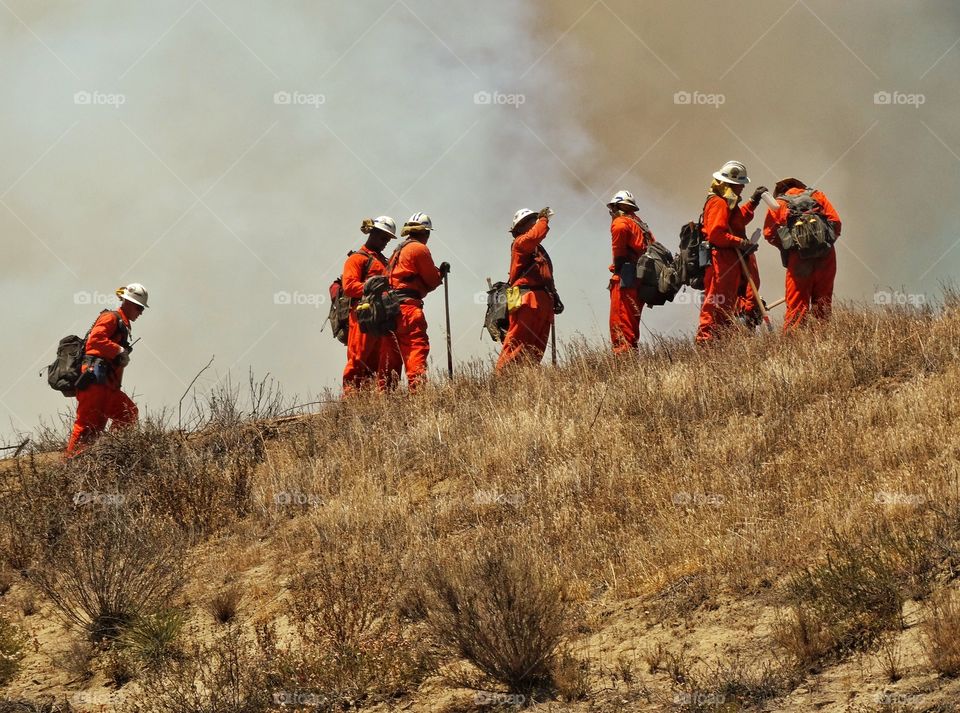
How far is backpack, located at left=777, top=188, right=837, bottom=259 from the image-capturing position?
38.9 ft

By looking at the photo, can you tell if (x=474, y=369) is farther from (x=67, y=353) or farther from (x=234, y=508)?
(x=67, y=353)

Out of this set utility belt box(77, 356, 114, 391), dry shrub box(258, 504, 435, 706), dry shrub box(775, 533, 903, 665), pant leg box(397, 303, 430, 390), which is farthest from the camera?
pant leg box(397, 303, 430, 390)

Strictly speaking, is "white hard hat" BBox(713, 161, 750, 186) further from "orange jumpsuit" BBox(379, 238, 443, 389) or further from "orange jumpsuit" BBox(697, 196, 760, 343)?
"orange jumpsuit" BBox(379, 238, 443, 389)

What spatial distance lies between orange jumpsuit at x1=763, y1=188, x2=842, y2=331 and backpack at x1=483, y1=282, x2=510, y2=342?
297 cm

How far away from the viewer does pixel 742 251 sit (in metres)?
12.4

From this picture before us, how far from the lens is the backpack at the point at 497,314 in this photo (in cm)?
1319

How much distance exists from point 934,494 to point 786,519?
888 millimetres

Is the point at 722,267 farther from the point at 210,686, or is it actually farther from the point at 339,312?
the point at 210,686

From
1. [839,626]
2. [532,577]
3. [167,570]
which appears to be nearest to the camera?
[839,626]

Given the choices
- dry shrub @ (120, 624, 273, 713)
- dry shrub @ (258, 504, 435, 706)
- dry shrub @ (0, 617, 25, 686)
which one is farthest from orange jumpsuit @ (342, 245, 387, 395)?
dry shrub @ (120, 624, 273, 713)

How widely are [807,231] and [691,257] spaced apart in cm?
134

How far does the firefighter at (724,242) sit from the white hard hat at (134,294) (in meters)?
6.10

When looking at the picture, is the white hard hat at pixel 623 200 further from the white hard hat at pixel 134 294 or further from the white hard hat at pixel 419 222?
the white hard hat at pixel 134 294

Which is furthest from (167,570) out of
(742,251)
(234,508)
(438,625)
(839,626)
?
(742,251)
